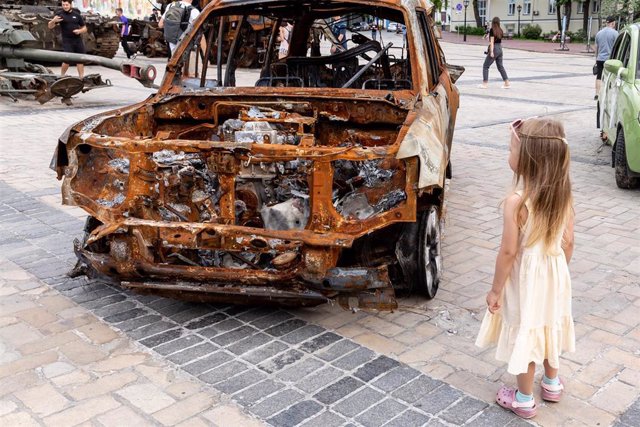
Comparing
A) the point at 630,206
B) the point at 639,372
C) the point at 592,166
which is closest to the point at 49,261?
the point at 639,372

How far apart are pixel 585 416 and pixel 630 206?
164 inches

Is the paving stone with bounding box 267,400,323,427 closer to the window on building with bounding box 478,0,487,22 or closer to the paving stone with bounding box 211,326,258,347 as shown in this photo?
the paving stone with bounding box 211,326,258,347

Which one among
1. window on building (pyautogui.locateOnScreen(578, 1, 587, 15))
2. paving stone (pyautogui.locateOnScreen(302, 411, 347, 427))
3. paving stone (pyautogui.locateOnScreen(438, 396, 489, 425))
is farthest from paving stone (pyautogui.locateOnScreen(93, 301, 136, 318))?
window on building (pyautogui.locateOnScreen(578, 1, 587, 15))

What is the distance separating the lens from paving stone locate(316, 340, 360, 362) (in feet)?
12.5

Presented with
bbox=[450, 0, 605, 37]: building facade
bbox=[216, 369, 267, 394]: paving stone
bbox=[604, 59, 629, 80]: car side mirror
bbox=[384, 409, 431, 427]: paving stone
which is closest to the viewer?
bbox=[384, 409, 431, 427]: paving stone

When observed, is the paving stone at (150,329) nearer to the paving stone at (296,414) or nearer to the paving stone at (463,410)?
the paving stone at (296,414)

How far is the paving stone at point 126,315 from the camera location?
4273mm

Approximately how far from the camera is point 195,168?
14.4 feet

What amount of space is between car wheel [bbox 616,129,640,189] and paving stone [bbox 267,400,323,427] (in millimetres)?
5274

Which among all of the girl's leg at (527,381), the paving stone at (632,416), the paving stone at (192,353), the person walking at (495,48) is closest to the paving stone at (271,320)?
the paving stone at (192,353)

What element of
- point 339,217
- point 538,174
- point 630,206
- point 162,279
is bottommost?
point 630,206

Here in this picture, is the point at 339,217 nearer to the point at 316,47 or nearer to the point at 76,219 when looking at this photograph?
the point at 76,219

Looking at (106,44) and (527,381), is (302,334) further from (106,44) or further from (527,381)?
(106,44)

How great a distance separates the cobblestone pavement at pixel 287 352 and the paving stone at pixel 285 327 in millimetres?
12
